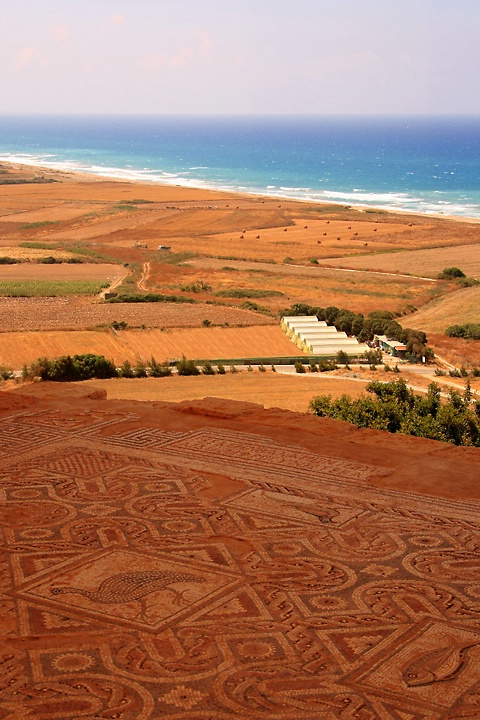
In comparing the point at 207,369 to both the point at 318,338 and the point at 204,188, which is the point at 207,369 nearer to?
the point at 318,338

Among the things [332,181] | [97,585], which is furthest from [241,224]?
[97,585]

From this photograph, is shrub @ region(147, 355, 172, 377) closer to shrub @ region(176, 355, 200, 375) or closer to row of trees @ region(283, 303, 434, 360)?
shrub @ region(176, 355, 200, 375)

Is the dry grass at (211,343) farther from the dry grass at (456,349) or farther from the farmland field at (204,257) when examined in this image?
the dry grass at (456,349)

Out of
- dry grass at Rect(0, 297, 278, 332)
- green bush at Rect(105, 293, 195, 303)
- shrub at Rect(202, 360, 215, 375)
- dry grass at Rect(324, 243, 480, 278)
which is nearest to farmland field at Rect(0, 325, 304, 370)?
dry grass at Rect(0, 297, 278, 332)

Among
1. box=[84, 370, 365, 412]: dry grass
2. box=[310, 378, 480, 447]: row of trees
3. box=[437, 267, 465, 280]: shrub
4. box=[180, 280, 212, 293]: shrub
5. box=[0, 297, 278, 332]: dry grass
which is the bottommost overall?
box=[0, 297, 278, 332]: dry grass

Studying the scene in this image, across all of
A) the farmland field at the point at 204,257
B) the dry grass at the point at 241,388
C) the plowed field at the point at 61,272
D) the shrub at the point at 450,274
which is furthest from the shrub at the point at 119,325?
the shrub at the point at 450,274

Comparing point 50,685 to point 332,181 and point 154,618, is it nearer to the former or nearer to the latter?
point 154,618

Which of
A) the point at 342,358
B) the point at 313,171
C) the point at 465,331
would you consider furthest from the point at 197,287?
the point at 313,171
